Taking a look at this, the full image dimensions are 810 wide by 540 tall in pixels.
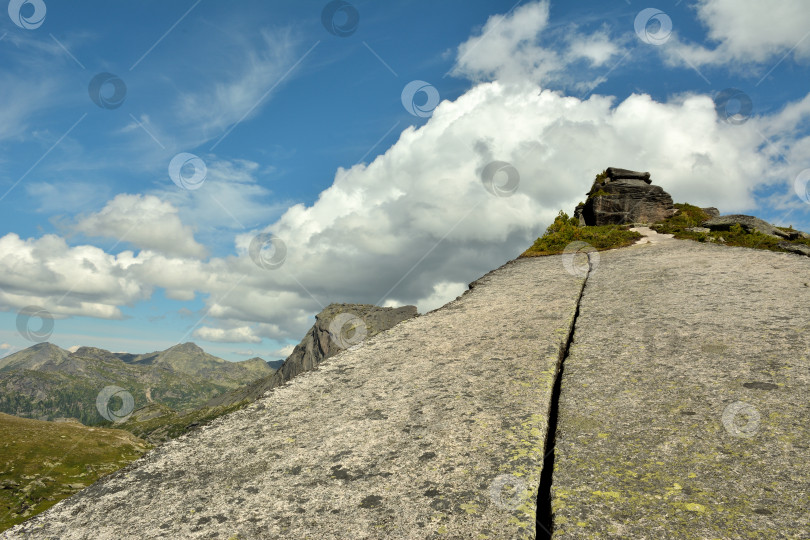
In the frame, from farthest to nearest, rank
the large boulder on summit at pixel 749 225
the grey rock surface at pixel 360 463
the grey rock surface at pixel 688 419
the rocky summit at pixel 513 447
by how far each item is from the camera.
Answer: the large boulder on summit at pixel 749 225 < the grey rock surface at pixel 360 463 < the rocky summit at pixel 513 447 < the grey rock surface at pixel 688 419

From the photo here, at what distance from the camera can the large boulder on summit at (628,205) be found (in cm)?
3375

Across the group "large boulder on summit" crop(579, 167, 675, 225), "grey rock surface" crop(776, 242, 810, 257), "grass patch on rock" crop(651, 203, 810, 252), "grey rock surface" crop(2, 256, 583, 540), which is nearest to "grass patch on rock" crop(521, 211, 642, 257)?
"grass patch on rock" crop(651, 203, 810, 252)

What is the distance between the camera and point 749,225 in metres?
26.5

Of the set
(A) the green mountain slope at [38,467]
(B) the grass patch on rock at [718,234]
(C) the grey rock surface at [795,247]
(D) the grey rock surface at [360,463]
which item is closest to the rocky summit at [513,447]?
(D) the grey rock surface at [360,463]

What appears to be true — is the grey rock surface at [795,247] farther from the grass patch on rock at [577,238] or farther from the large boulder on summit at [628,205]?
the large boulder on summit at [628,205]

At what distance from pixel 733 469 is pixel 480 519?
3344mm

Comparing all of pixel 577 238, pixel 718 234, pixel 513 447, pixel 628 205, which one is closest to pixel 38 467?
pixel 577 238

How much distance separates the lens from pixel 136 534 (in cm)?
540

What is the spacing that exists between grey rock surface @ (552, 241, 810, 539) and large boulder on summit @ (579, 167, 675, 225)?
73.7 ft

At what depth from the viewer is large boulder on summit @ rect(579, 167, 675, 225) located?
33750mm

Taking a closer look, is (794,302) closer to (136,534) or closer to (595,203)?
(136,534)

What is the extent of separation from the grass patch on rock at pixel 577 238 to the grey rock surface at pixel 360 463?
1476 centimetres

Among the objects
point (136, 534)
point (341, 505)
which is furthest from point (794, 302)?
point (136, 534)

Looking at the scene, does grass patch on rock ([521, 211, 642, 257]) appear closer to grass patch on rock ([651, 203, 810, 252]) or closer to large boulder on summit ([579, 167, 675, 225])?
grass patch on rock ([651, 203, 810, 252])
